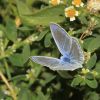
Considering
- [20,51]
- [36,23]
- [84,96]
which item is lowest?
[84,96]

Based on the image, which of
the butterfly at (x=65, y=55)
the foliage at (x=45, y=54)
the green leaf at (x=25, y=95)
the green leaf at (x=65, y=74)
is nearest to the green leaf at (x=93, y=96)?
the foliage at (x=45, y=54)

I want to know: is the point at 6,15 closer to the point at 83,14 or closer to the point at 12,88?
the point at 12,88

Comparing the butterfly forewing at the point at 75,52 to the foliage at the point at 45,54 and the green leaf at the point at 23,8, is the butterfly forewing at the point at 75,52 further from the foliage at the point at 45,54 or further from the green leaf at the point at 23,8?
the green leaf at the point at 23,8

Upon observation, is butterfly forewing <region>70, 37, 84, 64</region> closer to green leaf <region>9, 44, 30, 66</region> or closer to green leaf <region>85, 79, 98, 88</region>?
green leaf <region>85, 79, 98, 88</region>

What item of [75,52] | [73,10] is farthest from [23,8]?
[75,52]

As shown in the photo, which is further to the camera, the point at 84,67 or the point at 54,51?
the point at 54,51

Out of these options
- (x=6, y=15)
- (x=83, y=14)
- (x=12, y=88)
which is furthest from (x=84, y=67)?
(x=6, y=15)

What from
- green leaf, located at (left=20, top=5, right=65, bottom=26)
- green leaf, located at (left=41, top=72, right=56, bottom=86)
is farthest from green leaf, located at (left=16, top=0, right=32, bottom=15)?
green leaf, located at (left=41, top=72, right=56, bottom=86)
